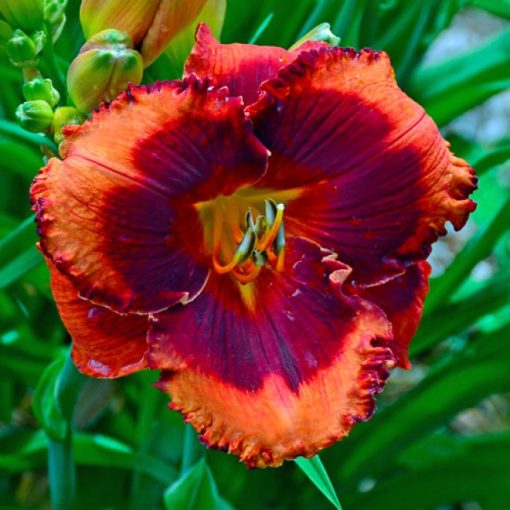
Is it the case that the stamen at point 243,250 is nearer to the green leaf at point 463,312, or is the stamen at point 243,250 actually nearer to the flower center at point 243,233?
the flower center at point 243,233

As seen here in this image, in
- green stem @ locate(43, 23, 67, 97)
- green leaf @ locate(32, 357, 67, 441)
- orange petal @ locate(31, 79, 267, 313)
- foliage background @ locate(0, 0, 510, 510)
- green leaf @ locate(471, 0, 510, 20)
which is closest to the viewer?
orange petal @ locate(31, 79, 267, 313)

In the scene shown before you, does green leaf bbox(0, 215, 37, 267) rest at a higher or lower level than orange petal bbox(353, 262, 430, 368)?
lower

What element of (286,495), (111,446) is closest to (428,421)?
(286,495)

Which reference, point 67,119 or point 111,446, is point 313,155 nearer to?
point 67,119

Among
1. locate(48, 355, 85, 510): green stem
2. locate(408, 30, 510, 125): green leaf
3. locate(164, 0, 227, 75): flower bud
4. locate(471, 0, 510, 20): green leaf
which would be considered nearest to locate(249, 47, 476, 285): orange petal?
locate(164, 0, 227, 75): flower bud

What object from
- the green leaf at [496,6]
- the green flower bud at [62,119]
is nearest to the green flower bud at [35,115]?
the green flower bud at [62,119]

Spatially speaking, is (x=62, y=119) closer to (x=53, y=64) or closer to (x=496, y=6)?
(x=53, y=64)

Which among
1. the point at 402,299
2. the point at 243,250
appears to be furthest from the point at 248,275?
the point at 402,299

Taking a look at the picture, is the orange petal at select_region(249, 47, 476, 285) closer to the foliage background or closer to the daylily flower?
the daylily flower
